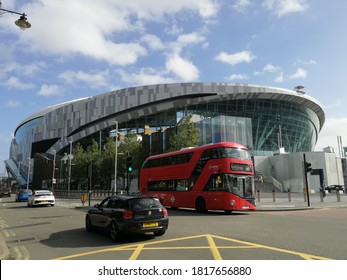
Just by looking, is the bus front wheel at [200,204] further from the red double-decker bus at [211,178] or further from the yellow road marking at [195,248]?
the yellow road marking at [195,248]

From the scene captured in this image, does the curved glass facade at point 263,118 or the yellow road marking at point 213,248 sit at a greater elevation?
the curved glass facade at point 263,118

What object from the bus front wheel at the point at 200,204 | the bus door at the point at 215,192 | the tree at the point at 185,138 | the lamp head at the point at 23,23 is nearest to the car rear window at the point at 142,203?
the lamp head at the point at 23,23

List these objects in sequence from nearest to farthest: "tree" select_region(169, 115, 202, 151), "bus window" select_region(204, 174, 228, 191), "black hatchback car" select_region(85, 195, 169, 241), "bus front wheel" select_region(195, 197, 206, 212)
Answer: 1. "black hatchback car" select_region(85, 195, 169, 241)
2. "bus window" select_region(204, 174, 228, 191)
3. "bus front wheel" select_region(195, 197, 206, 212)
4. "tree" select_region(169, 115, 202, 151)

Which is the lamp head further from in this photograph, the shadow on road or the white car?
the white car

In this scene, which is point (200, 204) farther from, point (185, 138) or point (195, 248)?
point (185, 138)

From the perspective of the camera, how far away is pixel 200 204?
21.3 meters

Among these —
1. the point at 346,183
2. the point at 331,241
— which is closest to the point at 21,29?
the point at 331,241

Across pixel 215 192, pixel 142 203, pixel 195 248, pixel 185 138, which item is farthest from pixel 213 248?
pixel 185 138

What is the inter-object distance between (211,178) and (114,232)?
36.2ft

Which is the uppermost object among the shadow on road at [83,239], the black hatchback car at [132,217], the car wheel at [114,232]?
the black hatchback car at [132,217]

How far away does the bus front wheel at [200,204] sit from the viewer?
21078 mm

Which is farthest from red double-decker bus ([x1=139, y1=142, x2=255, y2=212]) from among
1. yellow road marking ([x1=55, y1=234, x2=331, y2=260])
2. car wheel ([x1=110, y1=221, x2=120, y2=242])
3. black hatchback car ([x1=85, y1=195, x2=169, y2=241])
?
car wheel ([x1=110, y1=221, x2=120, y2=242])

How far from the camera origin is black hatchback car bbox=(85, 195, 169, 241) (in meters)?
10.1
